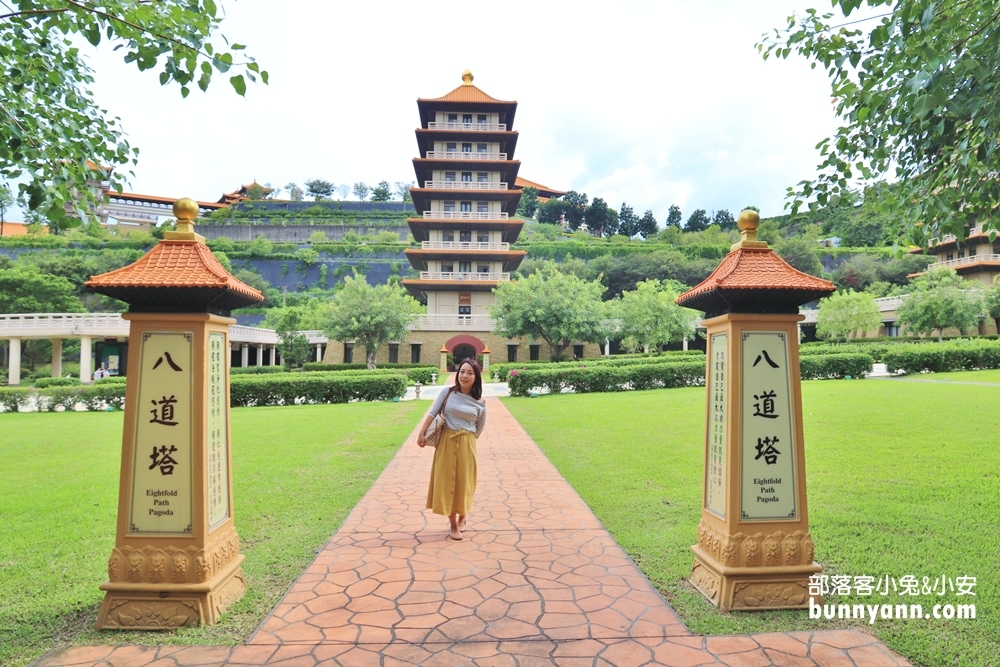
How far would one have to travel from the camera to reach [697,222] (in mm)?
70000

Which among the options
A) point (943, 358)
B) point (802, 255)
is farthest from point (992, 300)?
point (802, 255)

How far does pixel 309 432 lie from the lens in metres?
10.7

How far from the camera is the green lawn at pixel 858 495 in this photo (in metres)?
3.33

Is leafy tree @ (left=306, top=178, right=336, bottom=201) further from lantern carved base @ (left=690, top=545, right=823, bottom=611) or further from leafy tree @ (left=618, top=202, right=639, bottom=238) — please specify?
lantern carved base @ (left=690, top=545, right=823, bottom=611)

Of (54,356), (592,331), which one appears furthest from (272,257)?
(592,331)

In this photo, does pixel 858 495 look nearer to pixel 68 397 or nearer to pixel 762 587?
pixel 762 587

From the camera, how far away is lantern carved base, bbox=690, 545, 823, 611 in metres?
3.48

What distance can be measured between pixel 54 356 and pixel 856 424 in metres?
36.0

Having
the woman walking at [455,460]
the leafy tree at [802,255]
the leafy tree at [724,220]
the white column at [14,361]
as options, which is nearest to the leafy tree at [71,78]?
the woman walking at [455,460]

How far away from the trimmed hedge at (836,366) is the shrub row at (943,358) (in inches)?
67.2

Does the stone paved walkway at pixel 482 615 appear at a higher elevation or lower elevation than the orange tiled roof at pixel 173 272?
lower

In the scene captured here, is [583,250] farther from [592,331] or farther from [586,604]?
[586,604]

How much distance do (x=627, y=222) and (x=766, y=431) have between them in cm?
7316

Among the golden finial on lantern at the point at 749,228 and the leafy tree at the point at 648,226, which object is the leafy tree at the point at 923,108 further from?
the leafy tree at the point at 648,226
